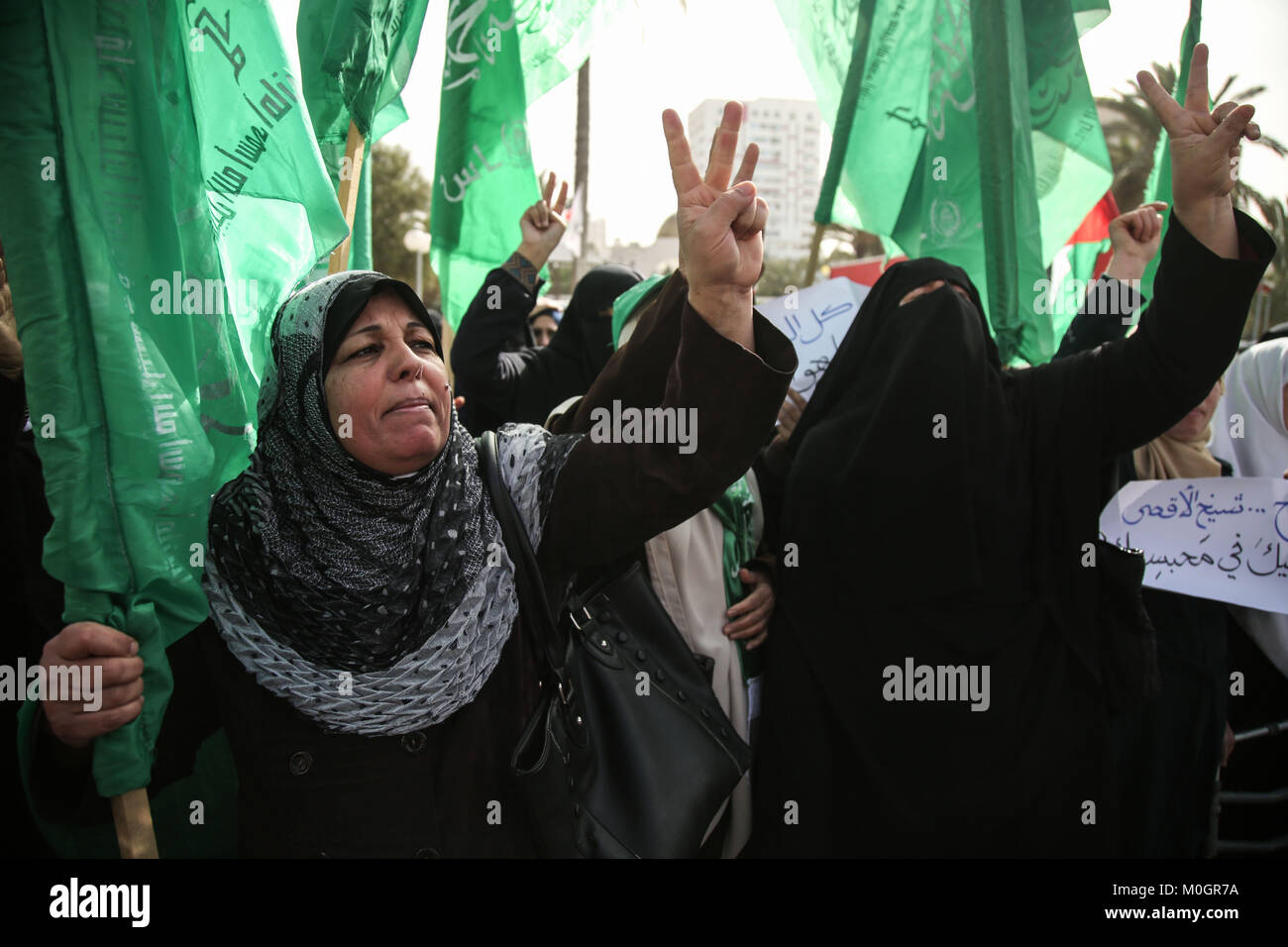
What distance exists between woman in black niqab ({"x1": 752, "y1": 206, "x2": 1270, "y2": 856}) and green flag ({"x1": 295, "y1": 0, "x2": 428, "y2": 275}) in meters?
1.38

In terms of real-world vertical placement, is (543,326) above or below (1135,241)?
below

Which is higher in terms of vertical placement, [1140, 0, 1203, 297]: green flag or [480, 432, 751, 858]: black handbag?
[1140, 0, 1203, 297]: green flag

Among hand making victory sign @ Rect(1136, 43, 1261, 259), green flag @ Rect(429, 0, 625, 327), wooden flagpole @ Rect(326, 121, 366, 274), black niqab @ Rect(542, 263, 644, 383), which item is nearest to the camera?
hand making victory sign @ Rect(1136, 43, 1261, 259)

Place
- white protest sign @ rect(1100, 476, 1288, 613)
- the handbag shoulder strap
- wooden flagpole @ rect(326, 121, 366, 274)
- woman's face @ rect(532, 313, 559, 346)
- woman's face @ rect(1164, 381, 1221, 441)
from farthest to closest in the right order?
woman's face @ rect(532, 313, 559, 346) < woman's face @ rect(1164, 381, 1221, 441) < white protest sign @ rect(1100, 476, 1288, 613) < wooden flagpole @ rect(326, 121, 366, 274) < the handbag shoulder strap

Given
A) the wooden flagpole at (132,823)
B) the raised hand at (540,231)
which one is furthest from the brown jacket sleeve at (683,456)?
the raised hand at (540,231)

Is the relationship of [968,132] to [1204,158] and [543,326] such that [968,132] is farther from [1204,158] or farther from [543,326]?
[543,326]

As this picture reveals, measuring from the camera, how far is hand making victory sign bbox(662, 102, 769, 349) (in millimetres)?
1355


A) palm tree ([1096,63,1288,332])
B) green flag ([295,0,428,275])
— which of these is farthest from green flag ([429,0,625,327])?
palm tree ([1096,63,1288,332])

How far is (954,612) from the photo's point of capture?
6.49 feet

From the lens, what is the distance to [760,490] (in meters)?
2.39

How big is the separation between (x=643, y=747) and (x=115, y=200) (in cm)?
127

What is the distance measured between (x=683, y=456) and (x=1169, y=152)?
167 centimetres

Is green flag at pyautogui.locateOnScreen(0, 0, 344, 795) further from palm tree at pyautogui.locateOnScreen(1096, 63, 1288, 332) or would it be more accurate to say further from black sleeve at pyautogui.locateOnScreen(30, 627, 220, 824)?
palm tree at pyautogui.locateOnScreen(1096, 63, 1288, 332)

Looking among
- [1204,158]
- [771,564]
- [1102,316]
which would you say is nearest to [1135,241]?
[1102,316]
